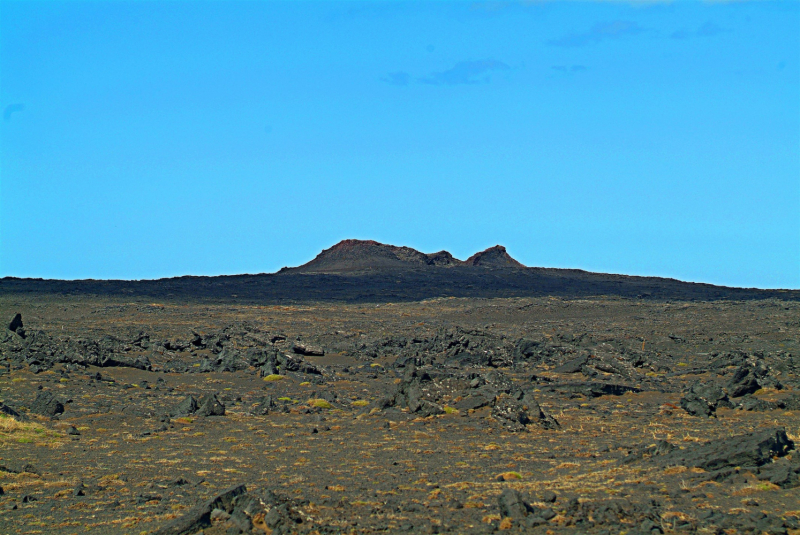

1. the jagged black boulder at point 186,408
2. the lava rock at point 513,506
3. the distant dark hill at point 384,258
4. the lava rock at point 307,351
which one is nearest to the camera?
the lava rock at point 513,506

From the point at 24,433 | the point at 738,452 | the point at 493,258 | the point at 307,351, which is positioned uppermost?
the point at 493,258

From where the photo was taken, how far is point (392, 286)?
70.8 m

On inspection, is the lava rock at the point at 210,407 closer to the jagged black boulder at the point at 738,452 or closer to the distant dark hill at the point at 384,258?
the jagged black boulder at the point at 738,452

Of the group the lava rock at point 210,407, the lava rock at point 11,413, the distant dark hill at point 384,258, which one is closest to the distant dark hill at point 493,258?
the distant dark hill at point 384,258

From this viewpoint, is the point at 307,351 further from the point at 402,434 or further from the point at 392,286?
the point at 392,286

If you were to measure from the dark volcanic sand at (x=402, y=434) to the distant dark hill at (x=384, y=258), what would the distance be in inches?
2047

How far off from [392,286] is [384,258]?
940 inches

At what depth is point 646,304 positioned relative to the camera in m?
57.7

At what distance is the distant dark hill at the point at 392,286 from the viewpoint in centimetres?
6188

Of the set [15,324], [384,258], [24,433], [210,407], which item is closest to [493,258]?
[384,258]

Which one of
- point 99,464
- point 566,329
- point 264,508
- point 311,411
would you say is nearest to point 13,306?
point 566,329

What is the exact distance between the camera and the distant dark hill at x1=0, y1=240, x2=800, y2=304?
203 feet

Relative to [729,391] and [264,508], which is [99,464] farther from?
[729,391]

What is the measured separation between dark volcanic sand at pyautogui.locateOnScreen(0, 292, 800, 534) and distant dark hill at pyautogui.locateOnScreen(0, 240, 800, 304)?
23.1m
